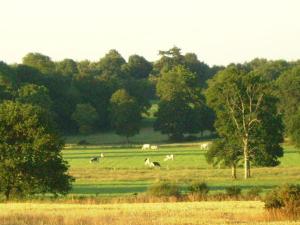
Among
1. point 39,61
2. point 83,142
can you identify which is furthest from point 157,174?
point 39,61

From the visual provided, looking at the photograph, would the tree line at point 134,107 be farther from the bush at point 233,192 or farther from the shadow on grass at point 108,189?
the bush at point 233,192

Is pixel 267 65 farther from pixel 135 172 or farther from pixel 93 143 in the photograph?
pixel 135 172

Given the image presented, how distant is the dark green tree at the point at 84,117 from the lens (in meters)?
130

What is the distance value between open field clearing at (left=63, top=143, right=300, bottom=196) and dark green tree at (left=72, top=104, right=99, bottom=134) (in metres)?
38.5

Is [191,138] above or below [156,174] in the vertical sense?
above

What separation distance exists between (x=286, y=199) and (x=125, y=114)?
321ft

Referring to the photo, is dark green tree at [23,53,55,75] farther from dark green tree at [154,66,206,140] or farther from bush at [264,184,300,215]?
bush at [264,184,300,215]

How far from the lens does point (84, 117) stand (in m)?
129

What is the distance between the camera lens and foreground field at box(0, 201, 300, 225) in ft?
90.5

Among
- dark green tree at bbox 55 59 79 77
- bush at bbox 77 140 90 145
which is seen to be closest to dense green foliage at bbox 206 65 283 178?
bush at bbox 77 140 90 145

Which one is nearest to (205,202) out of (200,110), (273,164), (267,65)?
(273,164)

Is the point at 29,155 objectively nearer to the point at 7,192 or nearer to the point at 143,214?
the point at 7,192

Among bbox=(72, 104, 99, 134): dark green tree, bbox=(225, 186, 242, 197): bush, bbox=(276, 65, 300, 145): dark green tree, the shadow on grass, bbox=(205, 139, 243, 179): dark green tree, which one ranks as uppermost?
bbox=(276, 65, 300, 145): dark green tree

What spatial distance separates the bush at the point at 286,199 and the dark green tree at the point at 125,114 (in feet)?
309
